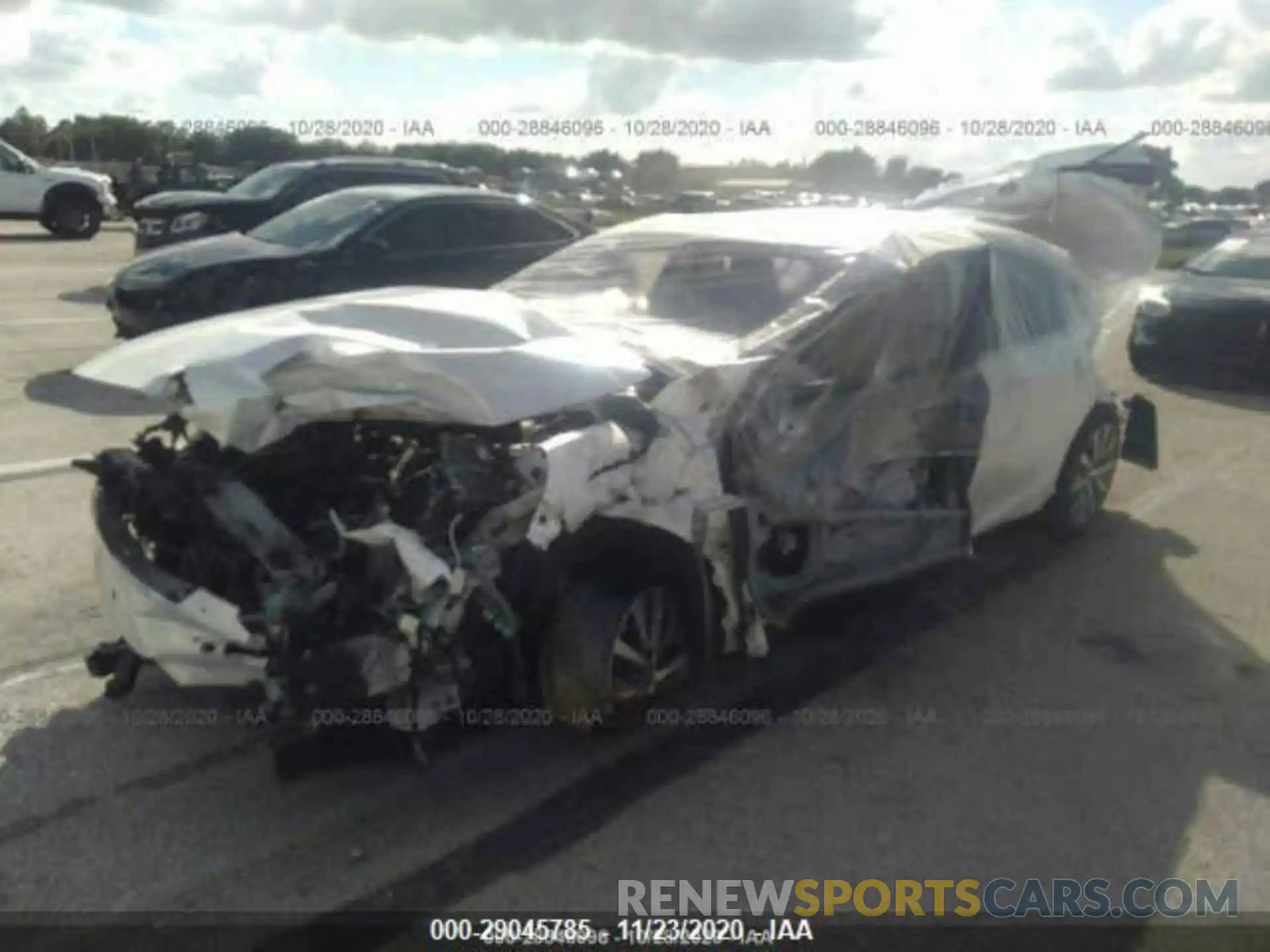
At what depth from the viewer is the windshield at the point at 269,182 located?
43.6 ft

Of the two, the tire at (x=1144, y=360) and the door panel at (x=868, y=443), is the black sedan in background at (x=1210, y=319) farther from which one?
the door panel at (x=868, y=443)

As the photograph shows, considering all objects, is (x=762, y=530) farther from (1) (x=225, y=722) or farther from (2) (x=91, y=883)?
(2) (x=91, y=883)

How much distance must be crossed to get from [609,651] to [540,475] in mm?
594

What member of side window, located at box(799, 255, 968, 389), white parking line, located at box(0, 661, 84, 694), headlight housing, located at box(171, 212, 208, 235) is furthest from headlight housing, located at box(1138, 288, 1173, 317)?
white parking line, located at box(0, 661, 84, 694)

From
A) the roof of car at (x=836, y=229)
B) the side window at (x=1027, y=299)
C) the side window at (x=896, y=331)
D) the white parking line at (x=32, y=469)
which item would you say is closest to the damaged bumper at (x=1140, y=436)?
the side window at (x=1027, y=299)

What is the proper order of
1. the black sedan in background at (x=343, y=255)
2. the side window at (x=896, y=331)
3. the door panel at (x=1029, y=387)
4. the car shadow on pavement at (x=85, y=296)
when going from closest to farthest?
the side window at (x=896, y=331) → the door panel at (x=1029, y=387) → the black sedan in background at (x=343, y=255) → the car shadow on pavement at (x=85, y=296)

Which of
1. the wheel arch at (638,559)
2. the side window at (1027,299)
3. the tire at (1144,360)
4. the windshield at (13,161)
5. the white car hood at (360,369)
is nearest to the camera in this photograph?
the white car hood at (360,369)

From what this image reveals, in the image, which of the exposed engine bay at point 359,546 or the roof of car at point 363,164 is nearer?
the exposed engine bay at point 359,546

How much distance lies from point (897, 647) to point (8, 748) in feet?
10.4

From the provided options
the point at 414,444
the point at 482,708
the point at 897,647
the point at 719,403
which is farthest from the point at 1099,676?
the point at 414,444

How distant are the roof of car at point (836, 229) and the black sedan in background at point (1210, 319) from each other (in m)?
5.90

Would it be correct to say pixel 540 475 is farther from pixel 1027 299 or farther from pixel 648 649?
pixel 1027 299

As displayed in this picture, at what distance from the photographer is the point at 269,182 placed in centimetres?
1361

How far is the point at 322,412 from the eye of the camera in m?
3.33
